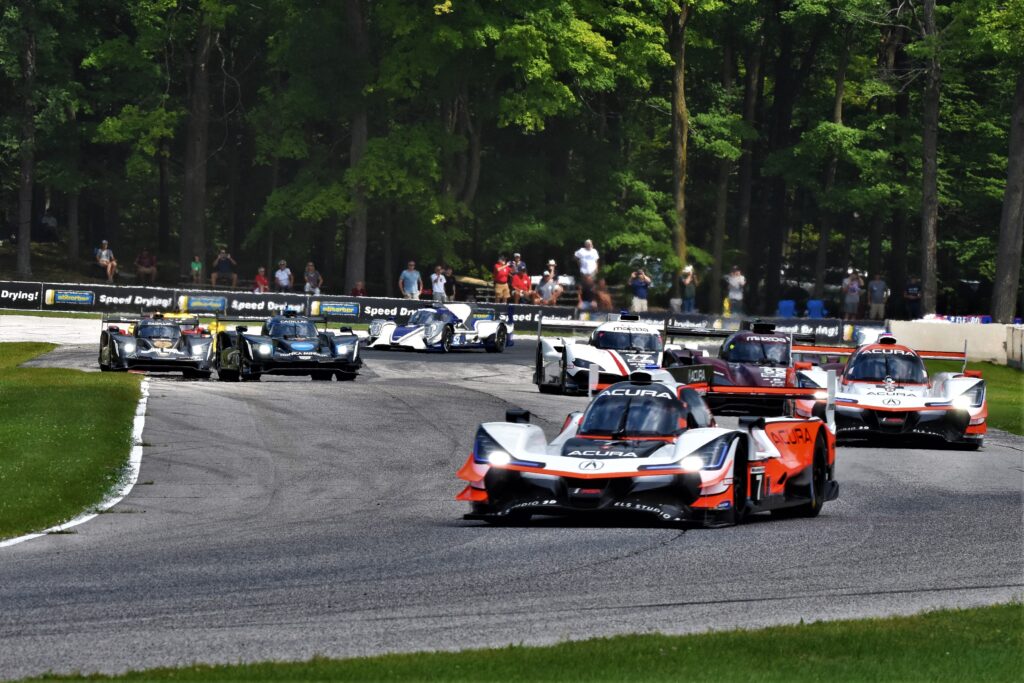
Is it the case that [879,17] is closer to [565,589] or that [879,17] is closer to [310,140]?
[310,140]

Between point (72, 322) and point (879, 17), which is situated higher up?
point (879, 17)

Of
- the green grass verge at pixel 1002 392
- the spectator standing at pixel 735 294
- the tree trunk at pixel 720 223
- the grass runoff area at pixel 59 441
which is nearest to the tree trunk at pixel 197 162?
the tree trunk at pixel 720 223

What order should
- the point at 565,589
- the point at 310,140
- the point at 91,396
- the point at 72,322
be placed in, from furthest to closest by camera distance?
1. the point at 310,140
2. the point at 72,322
3. the point at 91,396
4. the point at 565,589

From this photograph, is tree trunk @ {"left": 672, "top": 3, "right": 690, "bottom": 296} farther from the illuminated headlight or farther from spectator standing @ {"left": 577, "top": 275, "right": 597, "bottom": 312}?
the illuminated headlight

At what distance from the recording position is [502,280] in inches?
2210

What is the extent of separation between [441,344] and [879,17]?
25735mm

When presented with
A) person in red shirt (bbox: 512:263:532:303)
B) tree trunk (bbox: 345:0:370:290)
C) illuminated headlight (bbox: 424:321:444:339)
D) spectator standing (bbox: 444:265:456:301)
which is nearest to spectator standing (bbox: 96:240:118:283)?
tree trunk (bbox: 345:0:370:290)

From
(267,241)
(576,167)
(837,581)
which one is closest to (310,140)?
(267,241)

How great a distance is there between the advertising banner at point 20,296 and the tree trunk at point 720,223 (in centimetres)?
2396

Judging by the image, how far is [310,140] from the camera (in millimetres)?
66688

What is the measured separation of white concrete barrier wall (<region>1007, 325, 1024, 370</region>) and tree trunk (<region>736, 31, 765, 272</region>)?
73.2 ft

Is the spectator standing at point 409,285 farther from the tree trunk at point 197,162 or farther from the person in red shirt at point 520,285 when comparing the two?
the tree trunk at point 197,162

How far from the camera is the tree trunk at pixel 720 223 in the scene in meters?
62.9

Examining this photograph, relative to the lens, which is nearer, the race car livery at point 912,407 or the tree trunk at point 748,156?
the race car livery at point 912,407
